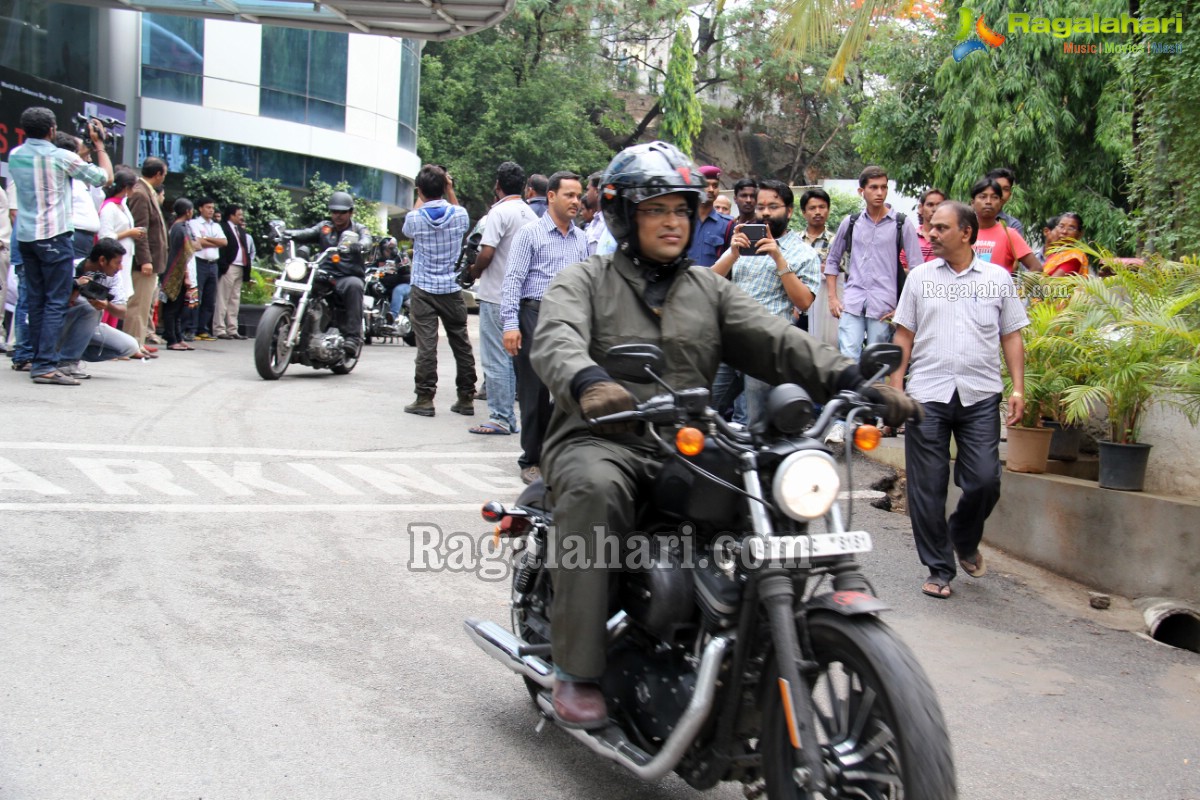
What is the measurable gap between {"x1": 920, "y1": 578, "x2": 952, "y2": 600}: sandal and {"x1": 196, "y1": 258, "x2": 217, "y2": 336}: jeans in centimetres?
1206

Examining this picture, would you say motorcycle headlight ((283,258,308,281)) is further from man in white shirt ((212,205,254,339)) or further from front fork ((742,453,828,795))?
front fork ((742,453,828,795))

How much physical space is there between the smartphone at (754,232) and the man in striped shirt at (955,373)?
4.09 feet

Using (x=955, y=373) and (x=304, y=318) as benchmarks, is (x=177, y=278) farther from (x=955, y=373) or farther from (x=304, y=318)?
(x=955, y=373)

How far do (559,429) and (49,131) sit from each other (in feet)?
26.8

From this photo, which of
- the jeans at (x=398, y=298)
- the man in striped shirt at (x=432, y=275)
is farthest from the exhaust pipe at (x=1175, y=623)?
the jeans at (x=398, y=298)

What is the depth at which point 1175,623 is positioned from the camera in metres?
5.87

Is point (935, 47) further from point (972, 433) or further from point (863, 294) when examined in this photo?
point (972, 433)

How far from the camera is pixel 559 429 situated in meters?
3.70

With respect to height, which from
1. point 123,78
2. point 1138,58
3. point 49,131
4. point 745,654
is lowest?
point 745,654

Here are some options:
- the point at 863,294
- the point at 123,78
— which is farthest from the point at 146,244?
the point at 123,78

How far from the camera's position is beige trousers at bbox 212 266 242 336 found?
16.8 m

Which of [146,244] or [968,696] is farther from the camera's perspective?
[146,244]

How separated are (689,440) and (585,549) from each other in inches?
21.6

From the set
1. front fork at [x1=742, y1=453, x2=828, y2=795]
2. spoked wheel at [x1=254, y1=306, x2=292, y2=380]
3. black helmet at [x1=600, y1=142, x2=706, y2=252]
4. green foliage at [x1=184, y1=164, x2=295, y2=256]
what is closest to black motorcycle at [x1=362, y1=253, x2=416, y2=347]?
green foliage at [x1=184, y1=164, x2=295, y2=256]
